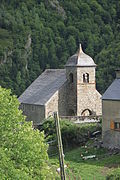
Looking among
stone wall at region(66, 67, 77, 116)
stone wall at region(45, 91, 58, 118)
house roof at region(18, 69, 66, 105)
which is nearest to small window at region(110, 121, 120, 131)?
stone wall at region(45, 91, 58, 118)

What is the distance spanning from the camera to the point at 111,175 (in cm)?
2692

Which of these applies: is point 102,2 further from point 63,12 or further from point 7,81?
point 7,81

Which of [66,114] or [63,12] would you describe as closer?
[66,114]

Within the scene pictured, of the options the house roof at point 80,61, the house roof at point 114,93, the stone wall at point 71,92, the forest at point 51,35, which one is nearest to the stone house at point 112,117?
the house roof at point 114,93

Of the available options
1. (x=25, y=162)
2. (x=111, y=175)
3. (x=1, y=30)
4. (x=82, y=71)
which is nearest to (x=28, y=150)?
(x=25, y=162)

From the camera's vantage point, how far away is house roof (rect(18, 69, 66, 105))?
52597 millimetres

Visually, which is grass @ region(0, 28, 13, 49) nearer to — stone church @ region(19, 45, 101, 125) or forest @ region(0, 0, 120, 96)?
forest @ region(0, 0, 120, 96)

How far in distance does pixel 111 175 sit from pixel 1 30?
323 ft

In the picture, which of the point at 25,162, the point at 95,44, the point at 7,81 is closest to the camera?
the point at 25,162

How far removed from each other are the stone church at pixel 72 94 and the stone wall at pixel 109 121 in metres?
14.7

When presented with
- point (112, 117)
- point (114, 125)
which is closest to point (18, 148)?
point (114, 125)

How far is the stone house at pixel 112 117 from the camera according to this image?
36.2 m

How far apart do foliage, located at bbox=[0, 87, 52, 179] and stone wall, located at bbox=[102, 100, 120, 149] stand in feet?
40.5

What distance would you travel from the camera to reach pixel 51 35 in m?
121
